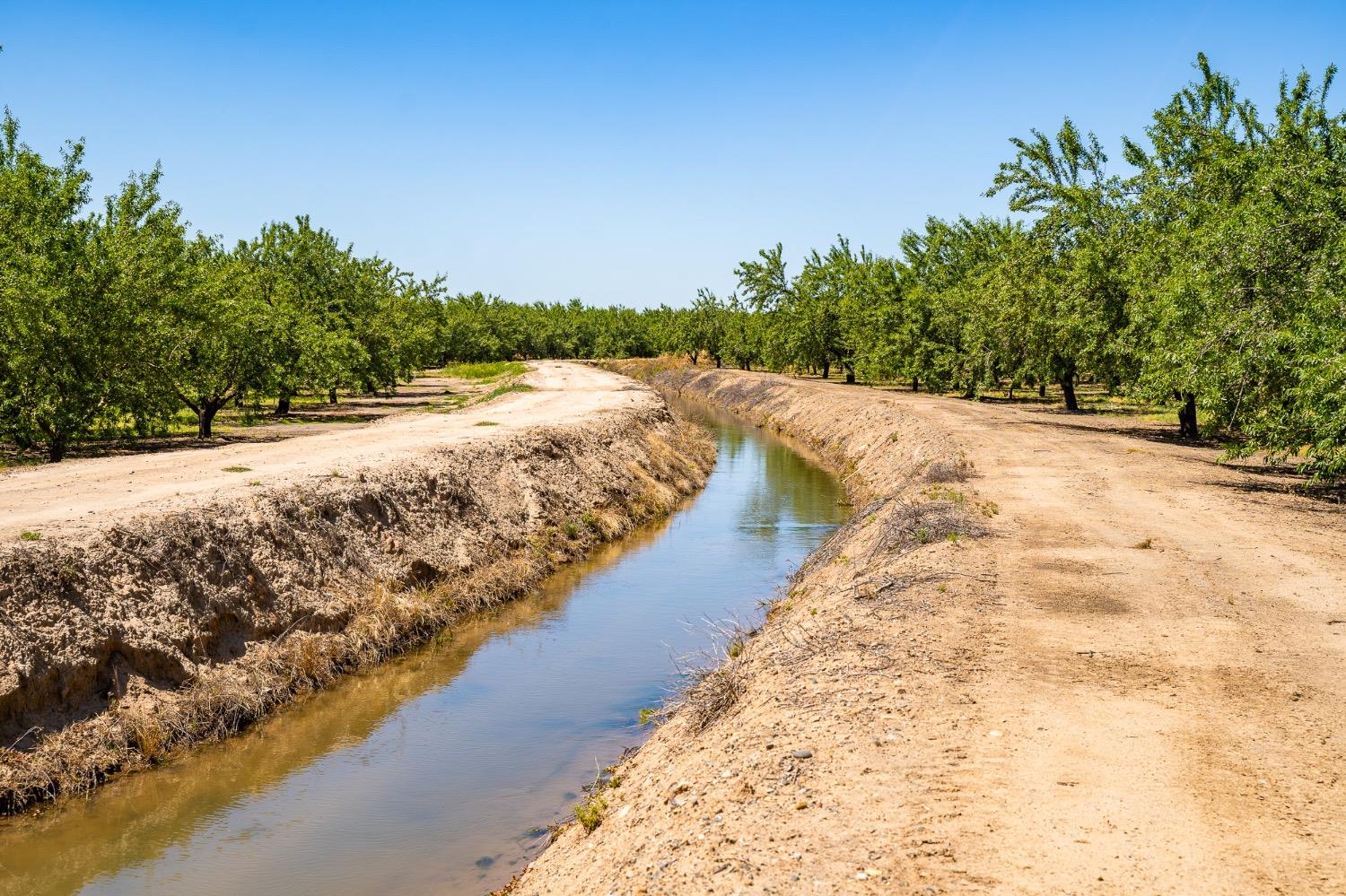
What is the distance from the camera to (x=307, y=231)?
51.3 meters

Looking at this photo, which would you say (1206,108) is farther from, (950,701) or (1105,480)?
(950,701)

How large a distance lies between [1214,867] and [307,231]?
5274 cm

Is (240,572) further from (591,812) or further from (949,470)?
(949,470)

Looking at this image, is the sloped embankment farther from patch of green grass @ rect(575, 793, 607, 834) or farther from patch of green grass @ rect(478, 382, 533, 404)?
patch of green grass @ rect(478, 382, 533, 404)

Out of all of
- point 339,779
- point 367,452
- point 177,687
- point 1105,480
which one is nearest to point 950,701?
point 339,779

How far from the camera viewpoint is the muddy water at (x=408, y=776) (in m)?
9.77

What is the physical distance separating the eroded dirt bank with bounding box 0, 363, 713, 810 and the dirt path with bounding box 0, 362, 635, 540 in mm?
102

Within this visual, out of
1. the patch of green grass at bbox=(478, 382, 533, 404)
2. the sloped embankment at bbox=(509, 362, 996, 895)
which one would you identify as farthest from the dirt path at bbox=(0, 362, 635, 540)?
the patch of green grass at bbox=(478, 382, 533, 404)

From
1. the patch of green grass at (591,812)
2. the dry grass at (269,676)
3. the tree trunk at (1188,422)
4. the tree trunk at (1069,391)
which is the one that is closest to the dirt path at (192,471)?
the dry grass at (269,676)

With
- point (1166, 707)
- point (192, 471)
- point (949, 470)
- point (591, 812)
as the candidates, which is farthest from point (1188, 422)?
point (192, 471)

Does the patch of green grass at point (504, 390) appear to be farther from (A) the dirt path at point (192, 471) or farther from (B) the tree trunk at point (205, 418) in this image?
(B) the tree trunk at point (205, 418)

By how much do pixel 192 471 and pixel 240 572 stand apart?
6296mm

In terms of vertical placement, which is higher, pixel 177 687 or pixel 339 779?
pixel 177 687

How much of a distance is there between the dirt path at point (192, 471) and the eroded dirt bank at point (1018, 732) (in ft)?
33.2
